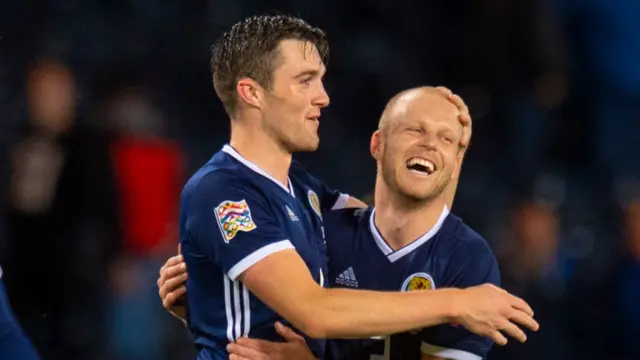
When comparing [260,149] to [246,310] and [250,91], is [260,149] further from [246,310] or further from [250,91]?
[246,310]

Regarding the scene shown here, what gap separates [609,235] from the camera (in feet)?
20.2

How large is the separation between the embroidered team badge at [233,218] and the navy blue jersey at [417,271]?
614mm

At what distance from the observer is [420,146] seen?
352 cm

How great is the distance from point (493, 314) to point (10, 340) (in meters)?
1.42

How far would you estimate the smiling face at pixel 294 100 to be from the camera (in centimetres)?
323

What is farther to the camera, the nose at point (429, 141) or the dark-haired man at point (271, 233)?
the nose at point (429, 141)

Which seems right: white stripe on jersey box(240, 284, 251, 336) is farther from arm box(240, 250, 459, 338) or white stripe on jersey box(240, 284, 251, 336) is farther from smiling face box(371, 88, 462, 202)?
smiling face box(371, 88, 462, 202)

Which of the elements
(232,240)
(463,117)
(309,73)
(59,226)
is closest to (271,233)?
(232,240)

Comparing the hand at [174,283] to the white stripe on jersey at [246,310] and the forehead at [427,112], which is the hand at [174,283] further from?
the forehead at [427,112]

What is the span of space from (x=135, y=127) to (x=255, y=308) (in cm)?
306

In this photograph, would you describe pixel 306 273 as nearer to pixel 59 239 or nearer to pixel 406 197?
pixel 406 197

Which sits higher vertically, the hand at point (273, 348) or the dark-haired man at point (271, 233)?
the dark-haired man at point (271, 233)

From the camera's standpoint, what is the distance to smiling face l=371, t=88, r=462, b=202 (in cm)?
349

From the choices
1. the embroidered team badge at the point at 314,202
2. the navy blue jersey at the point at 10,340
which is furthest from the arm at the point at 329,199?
the navy blue jersey at the point at 10,340
